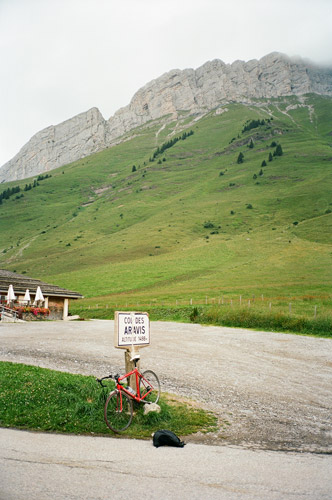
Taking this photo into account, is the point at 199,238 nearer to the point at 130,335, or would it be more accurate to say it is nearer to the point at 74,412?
the point at 130,335

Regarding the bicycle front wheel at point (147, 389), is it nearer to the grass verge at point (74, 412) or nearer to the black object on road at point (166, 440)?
the grass verge at point (74, 412)

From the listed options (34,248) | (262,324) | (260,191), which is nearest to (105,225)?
(34,248)

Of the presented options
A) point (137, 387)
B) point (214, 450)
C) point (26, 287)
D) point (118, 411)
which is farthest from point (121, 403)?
point (26, 287)

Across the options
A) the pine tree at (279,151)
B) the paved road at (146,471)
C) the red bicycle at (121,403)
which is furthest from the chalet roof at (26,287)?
the pine tree at (279,151)

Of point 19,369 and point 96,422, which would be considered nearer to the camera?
point 96,422

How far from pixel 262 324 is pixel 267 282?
40123mm

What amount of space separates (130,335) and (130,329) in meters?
0.17

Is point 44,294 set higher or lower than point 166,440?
lower

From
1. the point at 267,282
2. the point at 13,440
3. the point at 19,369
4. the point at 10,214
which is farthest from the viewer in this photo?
the point at 10,214

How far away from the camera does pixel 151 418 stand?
913 cm

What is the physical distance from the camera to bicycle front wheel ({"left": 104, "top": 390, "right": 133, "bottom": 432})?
28.8ft

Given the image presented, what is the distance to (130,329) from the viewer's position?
10383 mm

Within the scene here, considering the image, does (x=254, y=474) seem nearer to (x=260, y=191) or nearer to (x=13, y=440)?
(x=13, y=440)

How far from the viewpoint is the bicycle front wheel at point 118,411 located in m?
8.78
